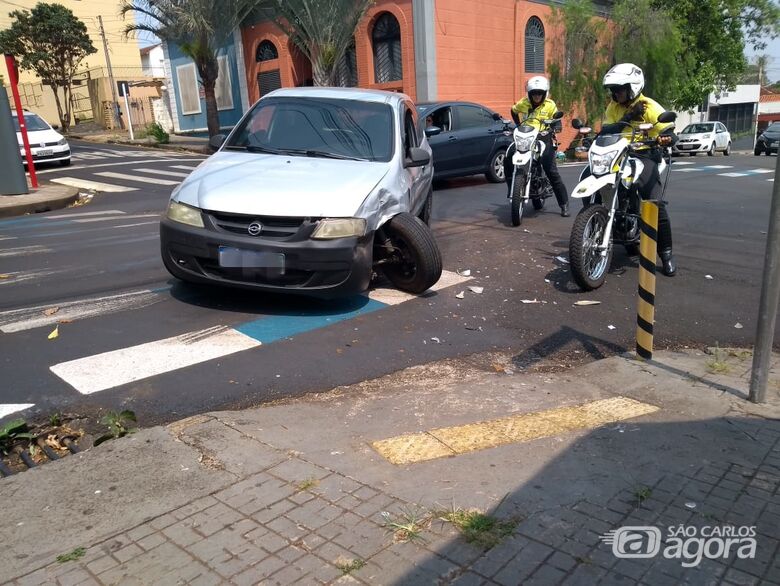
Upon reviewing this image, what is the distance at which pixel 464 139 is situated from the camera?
1277 centimetres

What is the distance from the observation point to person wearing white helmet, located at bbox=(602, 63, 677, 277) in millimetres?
6676

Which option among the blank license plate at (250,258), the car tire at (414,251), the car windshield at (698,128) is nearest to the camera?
the blank license plate at (250,258)

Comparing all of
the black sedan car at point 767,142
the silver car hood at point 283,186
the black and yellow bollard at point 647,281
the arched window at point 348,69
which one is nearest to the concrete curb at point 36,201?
the silver car hood at point 283,186

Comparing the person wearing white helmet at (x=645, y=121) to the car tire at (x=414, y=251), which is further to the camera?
the person wearing white helmet at (x=645, y=121)

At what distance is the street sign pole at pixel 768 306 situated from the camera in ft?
12.7

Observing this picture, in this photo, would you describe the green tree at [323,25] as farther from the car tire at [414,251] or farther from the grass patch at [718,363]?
the grass patch at [718,363]

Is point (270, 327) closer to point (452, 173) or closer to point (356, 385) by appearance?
point (356, 385)

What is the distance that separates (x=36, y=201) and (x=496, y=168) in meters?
8.45

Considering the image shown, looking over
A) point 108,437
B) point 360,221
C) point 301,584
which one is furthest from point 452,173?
point 301,584

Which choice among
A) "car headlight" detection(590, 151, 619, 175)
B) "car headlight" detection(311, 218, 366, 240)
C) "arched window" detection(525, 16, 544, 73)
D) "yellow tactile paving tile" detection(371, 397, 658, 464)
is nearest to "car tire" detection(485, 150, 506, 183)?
"car headlight" detection(590, 151, 619, 175)

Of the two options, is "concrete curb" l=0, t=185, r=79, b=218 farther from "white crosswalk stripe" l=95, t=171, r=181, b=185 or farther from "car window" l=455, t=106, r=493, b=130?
"car window" l=455, t=106, r=493, b=130

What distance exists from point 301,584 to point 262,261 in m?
3.12

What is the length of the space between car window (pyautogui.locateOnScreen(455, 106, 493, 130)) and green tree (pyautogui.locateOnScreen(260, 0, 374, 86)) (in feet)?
36.9

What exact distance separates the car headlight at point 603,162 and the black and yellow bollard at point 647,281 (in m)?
1.63
